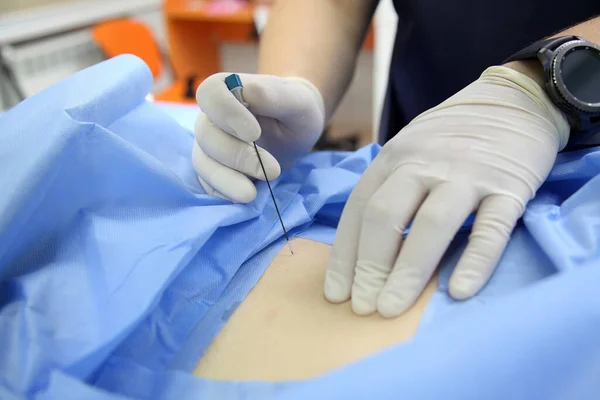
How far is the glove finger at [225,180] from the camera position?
78 centimetres

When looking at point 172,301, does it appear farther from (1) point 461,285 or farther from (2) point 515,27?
(2) point 515,27

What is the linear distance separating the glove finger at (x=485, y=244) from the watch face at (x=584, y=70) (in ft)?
0.63

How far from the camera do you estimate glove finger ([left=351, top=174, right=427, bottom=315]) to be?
0.64 metres

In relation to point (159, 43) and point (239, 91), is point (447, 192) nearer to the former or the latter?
point (239, 91)

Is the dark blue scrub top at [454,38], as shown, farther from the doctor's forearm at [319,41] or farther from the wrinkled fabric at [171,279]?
the wrinkled fabric at [171,279]

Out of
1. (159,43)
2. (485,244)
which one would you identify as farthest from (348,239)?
(159,43)

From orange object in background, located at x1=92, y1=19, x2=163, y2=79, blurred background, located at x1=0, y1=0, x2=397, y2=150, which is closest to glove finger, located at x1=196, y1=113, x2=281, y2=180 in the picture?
blurred background, located at x1=0, y1=0, x2=397, y2=150

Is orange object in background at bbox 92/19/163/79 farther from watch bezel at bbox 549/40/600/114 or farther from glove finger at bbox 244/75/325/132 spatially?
watch bezel at bbox 549/40/600/114

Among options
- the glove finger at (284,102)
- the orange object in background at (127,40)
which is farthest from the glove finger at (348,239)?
the orange object in background at (127,40)

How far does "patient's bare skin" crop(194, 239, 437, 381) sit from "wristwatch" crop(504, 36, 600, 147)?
0.32 m

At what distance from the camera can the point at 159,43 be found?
3363 millimetres

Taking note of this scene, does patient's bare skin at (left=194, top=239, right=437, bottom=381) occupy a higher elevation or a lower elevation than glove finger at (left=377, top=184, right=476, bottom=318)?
lower

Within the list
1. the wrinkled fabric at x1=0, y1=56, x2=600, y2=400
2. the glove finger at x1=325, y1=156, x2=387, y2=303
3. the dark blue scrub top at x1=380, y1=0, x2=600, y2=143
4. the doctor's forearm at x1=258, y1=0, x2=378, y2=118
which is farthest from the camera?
the doctor's forearm at x1=258, y1=0, x2=378, y2=118

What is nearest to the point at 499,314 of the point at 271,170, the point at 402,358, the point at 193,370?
the point at 402,358
